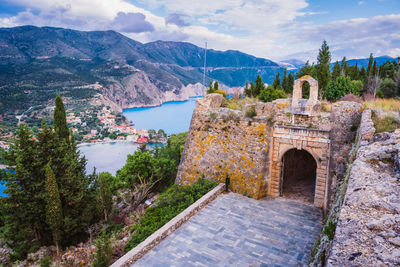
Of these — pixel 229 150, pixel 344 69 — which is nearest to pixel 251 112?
pixel 229 150

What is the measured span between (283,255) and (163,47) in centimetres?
16711

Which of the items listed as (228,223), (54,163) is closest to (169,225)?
(228,223)

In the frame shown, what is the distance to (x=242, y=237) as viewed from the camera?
663 cm

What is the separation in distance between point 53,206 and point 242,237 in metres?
7.16

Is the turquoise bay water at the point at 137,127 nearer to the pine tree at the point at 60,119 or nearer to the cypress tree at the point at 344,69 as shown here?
the pine tree at the point at 60,119

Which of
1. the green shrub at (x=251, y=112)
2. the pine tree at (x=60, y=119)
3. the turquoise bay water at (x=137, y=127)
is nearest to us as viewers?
the green shrub at (x=251, y=112)

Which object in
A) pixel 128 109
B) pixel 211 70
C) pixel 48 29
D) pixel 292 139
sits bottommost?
pixel 128 109

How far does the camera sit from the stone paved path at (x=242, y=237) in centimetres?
571

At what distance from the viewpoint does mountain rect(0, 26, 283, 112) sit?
196 feet

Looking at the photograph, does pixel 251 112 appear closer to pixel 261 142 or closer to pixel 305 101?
pixel 261 142

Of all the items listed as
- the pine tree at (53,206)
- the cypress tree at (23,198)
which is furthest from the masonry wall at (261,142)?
the cypress tree at (23,198)

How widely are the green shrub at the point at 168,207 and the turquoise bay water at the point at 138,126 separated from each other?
11.3m

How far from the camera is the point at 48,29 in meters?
114

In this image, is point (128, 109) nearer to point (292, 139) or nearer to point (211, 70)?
point (211, 70)
